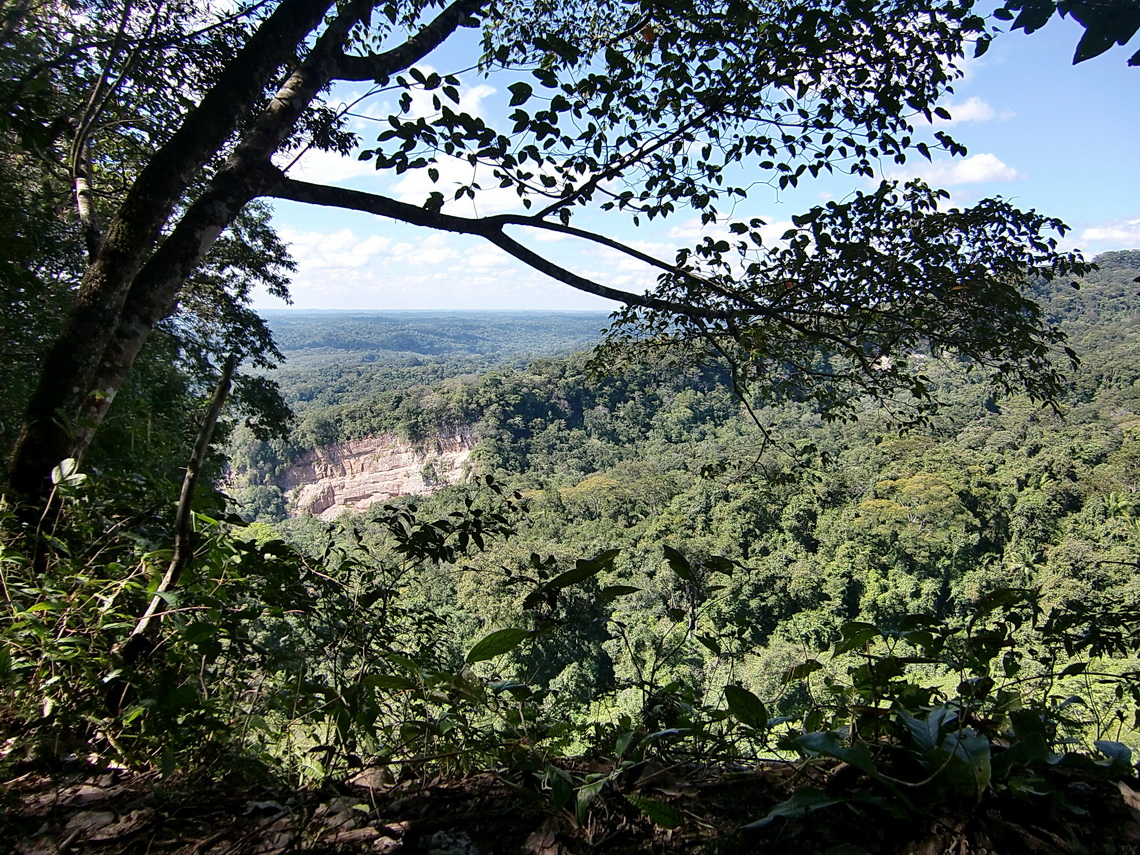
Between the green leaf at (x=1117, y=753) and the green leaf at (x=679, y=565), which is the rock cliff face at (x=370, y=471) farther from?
the green leaf at (x=1117, y=753)

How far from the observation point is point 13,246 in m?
1.83

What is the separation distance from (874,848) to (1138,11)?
1.08 m

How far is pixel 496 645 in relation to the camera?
0.98 metres

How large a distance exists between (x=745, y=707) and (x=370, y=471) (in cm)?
5121

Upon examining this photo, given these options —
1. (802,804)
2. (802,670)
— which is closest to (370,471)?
(802,670)

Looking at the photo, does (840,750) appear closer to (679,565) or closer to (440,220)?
(679,565)

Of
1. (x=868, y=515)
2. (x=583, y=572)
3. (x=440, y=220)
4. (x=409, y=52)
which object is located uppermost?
(x=409, y=52)

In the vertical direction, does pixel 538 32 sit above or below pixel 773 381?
above

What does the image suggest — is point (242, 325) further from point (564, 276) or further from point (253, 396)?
point (564, 276)

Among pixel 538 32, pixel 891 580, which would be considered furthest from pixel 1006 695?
pixel 891 580

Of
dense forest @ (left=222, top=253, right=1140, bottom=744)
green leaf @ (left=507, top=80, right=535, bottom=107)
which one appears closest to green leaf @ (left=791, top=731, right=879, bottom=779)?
green leaf @ (left=507, top=80, right=535, bottom=107)

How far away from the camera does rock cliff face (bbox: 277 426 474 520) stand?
4709cm

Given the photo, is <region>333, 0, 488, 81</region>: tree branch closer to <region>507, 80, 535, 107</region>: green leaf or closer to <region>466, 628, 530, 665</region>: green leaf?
<region>507, 80, 535, 107</region>: green leaf

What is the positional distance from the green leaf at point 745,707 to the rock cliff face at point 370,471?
4584 cm
